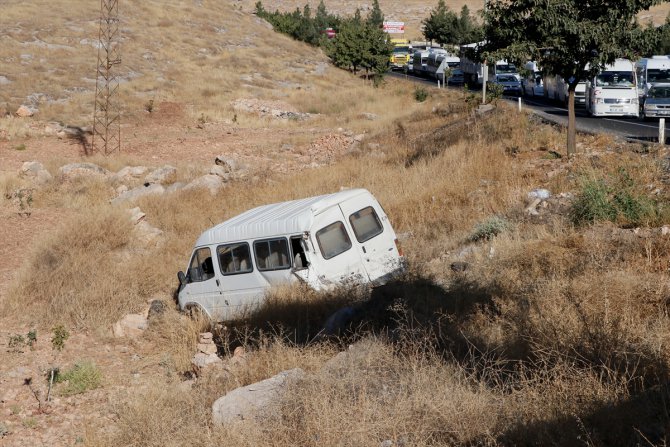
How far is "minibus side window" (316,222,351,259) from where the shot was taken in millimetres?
10852

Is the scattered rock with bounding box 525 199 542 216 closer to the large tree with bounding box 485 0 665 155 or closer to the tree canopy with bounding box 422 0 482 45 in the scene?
the large tree with bounding box 485 0 665 155

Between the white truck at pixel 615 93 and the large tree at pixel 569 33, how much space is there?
41.1 feet

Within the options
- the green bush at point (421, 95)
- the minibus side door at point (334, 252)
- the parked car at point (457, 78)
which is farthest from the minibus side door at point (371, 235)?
the parked car at point (457, 78)

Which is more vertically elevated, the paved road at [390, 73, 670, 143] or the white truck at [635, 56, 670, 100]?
the white truck at [635, 56, 670, 100]

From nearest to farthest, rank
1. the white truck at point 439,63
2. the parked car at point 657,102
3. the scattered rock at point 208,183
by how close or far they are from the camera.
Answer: the scattered rock at point 208,183 < the parked car at point 657,102 < the white truck at point 439,63

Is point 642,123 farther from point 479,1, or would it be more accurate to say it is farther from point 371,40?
point 479,1

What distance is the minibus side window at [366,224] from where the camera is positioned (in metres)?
11.2

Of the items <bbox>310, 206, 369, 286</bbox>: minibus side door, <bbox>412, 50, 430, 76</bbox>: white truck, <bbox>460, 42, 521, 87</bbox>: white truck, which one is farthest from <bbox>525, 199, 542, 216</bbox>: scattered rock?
<bbox>412, 50, 430, 76</bbox>: white truck

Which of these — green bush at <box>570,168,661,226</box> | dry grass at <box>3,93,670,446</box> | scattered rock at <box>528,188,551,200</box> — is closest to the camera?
dry grass at <box>3,93,670,446</box>

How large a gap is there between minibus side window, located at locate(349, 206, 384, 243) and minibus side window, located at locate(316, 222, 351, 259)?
0.66ft

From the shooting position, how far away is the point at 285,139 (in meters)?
31.3

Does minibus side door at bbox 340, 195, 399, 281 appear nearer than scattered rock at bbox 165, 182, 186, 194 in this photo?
Yes

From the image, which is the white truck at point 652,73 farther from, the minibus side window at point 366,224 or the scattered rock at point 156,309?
the scattered rock at point 156,309

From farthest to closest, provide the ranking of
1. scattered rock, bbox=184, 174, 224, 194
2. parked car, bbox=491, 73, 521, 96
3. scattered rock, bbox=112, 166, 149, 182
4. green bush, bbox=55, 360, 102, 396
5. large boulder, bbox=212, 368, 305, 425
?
parked car, bbox=491, 73, 521, 96 < scattered rock, bbox=112, 166, 149, 182 < scattered rock, bbox=184, 174, 224, 194 < green bush, bbox=55, 360, 102, 396 < large boulder, bbox=212, 368, 305, 425
